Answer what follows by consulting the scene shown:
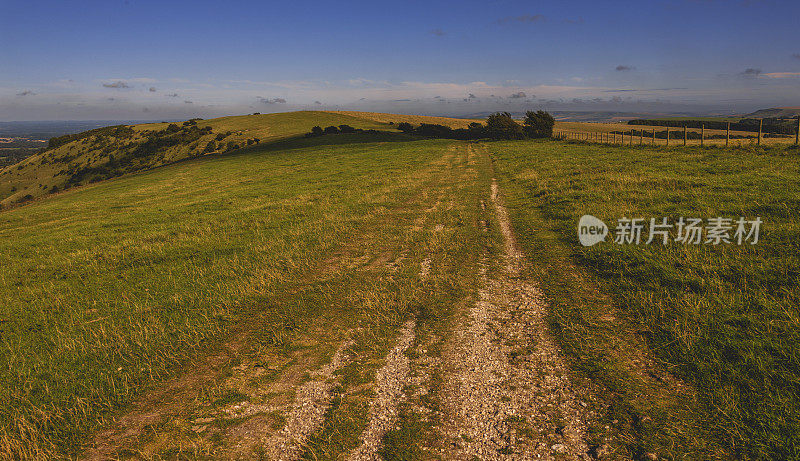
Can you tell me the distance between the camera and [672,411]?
4.63 meters

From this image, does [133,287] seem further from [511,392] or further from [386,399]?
[511,392]

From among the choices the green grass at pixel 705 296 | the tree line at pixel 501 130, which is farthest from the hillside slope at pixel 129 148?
the green grass at pixel 705 296

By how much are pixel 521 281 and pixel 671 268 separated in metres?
3.59

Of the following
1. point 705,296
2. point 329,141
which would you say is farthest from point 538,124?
point 705,296

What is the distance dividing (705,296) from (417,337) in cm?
602

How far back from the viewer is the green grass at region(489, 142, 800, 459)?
4449 mm

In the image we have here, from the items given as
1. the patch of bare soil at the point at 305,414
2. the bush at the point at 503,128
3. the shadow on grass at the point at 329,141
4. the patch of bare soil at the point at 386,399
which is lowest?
the patch of bare soil at the point at 305,414

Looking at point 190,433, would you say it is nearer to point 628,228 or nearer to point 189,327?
point 189,327

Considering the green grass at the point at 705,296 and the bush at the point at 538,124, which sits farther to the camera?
the bush at the point at 538,124

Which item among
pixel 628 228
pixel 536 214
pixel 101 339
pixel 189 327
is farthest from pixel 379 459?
pixel 536 214

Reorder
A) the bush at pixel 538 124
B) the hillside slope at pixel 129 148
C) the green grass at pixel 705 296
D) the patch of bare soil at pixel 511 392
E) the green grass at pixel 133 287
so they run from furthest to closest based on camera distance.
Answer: the hillside slope at pixel 129 148 → the bush at pixel 538 124 → the green grass at pixel 133 287 → the green grass at pixel 705 296 → the patch of bare soil at pixel 511 392

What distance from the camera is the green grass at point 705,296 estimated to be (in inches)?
175

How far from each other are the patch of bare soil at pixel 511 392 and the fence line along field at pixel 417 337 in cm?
3

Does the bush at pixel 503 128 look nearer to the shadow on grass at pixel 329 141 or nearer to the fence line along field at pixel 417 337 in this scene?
the shadow on grass at pixel 329 141
